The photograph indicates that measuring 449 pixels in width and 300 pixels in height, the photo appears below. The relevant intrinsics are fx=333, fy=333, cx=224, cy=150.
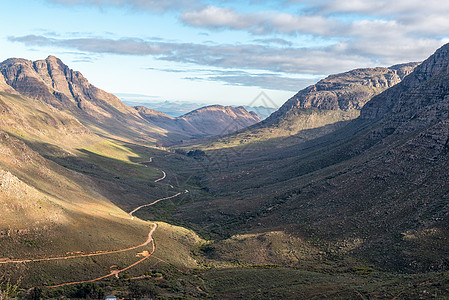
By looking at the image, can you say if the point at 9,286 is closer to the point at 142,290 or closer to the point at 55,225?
the point at 142,290

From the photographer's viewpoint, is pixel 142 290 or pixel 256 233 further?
pixel 256 233

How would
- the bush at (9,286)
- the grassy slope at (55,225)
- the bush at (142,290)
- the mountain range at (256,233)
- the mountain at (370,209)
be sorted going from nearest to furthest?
1. the bush at (9,286)
2. the bush at (142,290)
3. the mountain range at (256,233)
4. the grassy slope at (55,225)
5. the mountain at (370,209)

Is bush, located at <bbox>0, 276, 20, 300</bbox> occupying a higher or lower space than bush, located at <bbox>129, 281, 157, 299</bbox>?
higher

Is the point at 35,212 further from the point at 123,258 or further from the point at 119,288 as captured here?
the point at 119,288

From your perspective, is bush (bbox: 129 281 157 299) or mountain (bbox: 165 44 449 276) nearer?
bush (bbox: 129 281 157 299)

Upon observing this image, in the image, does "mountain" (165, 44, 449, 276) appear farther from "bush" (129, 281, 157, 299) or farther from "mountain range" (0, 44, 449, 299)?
"bush" (129, 281, 157, 299)

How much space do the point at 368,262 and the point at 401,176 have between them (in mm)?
34636

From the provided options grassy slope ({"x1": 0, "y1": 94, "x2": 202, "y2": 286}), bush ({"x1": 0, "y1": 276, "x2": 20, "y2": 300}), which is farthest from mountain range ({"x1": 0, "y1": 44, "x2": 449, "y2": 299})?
bush ({"x1": 0, "y1": 276, "x2": 20, "y2": 300})

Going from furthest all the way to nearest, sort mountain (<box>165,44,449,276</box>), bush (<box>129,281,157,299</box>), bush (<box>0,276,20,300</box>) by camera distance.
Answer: mountain (<box>165,44,449,276</box>) < bush (<box>129,281,157,299</box>) < bush (<box>0,276,20,300</box>)

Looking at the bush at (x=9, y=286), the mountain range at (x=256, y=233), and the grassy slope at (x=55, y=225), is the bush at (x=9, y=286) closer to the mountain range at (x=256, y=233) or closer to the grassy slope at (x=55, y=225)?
the mountain range at (x=256, y=233)

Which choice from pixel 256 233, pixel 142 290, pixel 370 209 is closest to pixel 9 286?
pixel 142 290

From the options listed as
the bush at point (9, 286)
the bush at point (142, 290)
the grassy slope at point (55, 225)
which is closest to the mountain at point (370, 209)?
the grassy slope at point (55, 225)

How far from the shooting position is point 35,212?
2670 inches

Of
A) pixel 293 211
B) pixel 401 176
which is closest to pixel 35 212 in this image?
pixel 293 211
